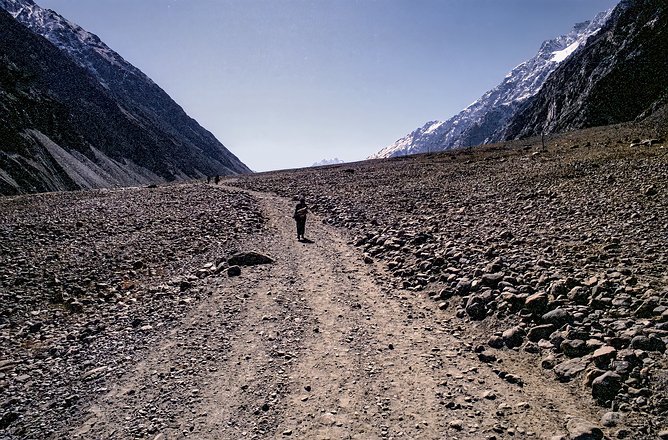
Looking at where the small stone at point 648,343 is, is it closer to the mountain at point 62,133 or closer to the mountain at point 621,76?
the mountain at point 62,133

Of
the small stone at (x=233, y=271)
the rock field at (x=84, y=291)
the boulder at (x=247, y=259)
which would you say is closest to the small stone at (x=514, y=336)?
the rock field at (x=84, y=291)

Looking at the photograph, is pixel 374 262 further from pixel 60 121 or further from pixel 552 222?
pixel 60 121

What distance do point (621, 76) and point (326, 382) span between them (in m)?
111

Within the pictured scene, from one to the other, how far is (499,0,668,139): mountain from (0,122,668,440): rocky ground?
67.1m

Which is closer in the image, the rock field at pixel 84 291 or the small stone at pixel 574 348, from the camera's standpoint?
the small stone at pixel 574 348

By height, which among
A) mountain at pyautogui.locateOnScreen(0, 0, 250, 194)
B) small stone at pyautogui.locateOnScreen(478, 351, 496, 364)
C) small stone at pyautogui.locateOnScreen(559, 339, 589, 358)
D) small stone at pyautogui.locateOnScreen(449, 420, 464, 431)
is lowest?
small stone at pyautogui.locateOnScreen(449, 420, 464, 431)

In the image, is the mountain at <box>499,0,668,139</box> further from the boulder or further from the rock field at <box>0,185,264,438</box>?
the rock field at <box>0,185,264,438</box>

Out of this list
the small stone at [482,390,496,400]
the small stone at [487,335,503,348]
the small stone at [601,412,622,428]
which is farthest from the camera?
the small stone at [487,335,503,348]

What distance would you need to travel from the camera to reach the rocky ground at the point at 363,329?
245 inches

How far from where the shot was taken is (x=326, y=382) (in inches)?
287

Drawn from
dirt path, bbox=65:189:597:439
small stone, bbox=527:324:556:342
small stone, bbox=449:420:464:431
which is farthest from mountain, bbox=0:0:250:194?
small stone, bbox=527:324:556:342

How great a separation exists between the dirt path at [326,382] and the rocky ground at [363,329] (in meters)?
0.04

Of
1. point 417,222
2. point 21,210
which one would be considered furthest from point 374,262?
point 21,210

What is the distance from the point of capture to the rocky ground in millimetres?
6211
